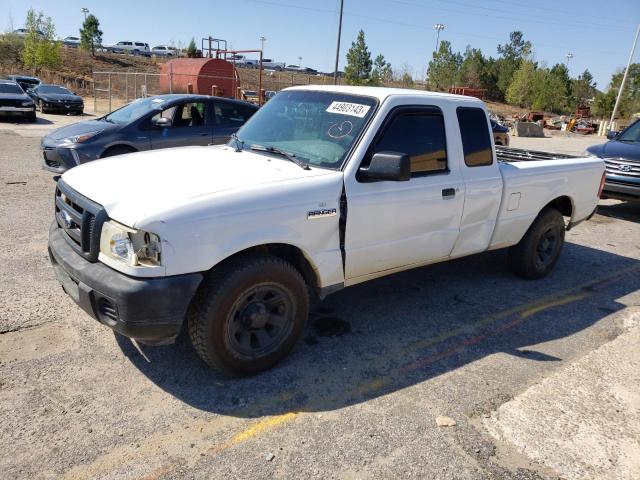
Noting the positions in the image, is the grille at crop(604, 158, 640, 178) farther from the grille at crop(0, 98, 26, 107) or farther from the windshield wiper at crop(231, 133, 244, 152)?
A: the grille at crop(0, 98, 26, 107)

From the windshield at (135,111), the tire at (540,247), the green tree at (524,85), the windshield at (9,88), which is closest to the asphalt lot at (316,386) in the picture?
the tire at (540,247)

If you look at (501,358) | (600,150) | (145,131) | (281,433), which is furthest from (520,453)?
(600,150)

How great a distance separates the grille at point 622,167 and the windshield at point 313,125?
21.7 feet

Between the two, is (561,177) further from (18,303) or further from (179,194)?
(18,303)

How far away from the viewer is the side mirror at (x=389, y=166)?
131 inches

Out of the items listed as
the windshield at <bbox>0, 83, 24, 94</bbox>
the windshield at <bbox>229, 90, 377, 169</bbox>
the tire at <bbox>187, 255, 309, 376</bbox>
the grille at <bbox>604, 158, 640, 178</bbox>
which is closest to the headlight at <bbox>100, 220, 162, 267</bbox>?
the tire at <bbox>187, 255, 309, 376</bbox>

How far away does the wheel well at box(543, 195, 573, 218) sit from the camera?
5.53 meters

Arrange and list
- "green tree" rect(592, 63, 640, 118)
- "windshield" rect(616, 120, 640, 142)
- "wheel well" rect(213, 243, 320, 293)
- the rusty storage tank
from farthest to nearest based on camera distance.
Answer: "green tree" rect(592, 63, 640, 118), the rusty storage tank, "windshield" rect(616, 120, 640, 142), "wheel well" rect(213, 243, 320, 293)

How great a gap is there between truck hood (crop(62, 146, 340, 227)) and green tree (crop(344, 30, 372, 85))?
43786mm

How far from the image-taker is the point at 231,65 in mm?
24344

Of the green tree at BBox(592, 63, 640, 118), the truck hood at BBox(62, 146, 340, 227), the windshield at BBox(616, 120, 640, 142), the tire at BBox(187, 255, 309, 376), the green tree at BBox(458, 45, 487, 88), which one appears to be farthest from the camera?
the green tree at BBox(458, 45, 487, 88)

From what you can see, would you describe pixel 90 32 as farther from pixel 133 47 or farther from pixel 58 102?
pixel 58 102

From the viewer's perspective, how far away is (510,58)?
7631 cm

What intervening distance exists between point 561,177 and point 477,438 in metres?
3.45
